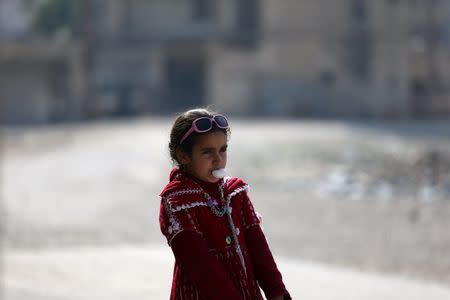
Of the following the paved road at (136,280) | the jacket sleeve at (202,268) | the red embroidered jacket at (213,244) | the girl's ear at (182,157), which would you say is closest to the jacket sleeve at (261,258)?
the red embroidered jacket at (213,244)

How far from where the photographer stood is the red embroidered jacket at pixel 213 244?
309 cm

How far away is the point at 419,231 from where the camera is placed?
39.6ft

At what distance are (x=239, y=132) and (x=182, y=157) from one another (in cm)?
1785

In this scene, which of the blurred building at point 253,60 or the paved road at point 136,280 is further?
the blurred building at point 253,60

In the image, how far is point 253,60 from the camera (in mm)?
32250

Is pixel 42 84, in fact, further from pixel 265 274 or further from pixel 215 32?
pixel 265 274

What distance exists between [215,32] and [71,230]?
23.1 metres

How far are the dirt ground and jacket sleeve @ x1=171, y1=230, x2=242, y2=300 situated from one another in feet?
18.3

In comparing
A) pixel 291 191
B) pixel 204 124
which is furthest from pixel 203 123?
pixel 291 191

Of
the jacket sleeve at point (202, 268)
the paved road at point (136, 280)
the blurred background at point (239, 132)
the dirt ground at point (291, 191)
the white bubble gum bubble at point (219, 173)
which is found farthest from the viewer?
the dirt ground at point (291, 191)

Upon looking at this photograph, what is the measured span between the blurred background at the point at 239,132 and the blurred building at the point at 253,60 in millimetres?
65

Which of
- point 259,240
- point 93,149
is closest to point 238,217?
point 259,240

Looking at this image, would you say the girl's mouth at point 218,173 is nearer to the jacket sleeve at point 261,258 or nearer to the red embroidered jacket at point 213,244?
the red embroidered jacket at point 213,244

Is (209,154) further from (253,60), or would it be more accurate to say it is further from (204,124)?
(253,60)
